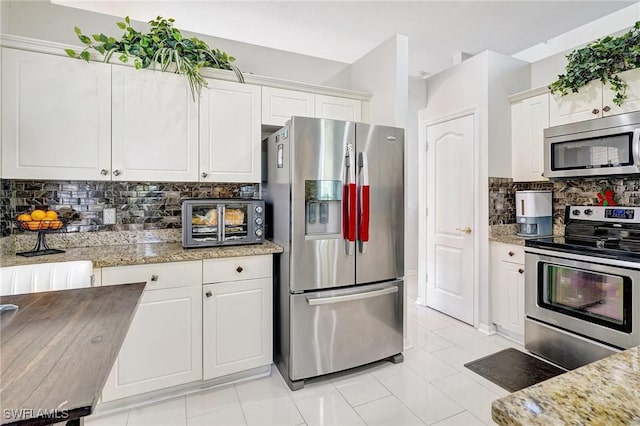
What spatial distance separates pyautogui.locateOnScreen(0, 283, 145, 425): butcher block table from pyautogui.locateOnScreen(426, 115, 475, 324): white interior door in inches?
121

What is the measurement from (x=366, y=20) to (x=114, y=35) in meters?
2.18

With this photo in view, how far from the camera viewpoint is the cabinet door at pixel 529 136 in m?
3.00

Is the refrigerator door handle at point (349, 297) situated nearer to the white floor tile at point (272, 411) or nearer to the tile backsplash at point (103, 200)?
the white floor tile at point (272, 411)

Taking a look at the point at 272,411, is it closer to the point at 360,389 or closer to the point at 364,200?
the point at 360,389

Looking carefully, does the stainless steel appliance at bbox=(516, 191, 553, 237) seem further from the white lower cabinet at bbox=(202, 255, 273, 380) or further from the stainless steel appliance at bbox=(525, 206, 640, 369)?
the white lower cabinet at bbox=(202, 255, 273, 380)

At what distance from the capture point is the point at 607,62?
98.3 inches

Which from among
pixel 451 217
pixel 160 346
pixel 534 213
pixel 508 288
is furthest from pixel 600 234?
pixel 160 346

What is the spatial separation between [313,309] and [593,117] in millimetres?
2698

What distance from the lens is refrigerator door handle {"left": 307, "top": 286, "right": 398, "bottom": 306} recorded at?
7.34ft

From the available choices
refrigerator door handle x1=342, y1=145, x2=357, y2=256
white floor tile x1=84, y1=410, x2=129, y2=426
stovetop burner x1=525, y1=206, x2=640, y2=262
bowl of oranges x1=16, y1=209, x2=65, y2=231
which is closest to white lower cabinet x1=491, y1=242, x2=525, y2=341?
stovetop burner x1=525, y1=206, x2=640, y2=262

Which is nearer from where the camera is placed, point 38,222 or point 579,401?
point 579,401

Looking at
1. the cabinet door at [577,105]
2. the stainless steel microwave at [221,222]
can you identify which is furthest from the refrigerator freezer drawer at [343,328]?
the cabinet door at [577,105]

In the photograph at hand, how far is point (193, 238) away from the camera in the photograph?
7.50 ft

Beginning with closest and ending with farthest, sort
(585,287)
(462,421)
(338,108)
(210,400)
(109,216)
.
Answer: (462,421)
(210,400)
(585,287)
(109,216)
(338,108)
